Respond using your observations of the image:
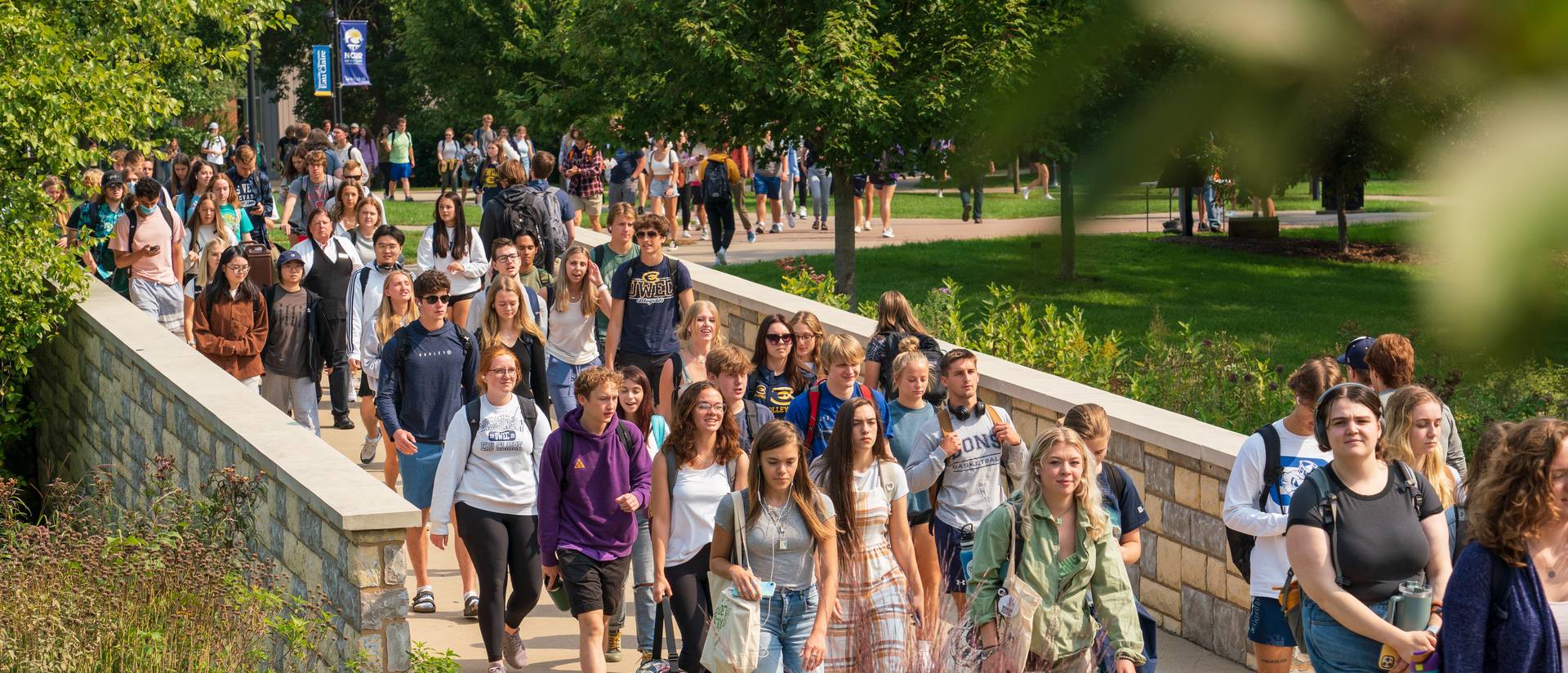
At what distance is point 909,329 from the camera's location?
7965 millimetres

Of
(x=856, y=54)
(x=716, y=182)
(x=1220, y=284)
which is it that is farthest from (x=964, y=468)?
(x=716, y=182)

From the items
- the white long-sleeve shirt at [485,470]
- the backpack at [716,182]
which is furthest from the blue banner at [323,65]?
the white long-sleeve shirt at [485,470]

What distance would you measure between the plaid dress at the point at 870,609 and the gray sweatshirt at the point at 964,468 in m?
0.50

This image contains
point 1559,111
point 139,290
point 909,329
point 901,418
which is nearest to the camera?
point 1559,111

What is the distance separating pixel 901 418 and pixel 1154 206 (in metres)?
6.33

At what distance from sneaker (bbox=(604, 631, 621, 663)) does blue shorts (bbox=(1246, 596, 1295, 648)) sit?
287 centimetres

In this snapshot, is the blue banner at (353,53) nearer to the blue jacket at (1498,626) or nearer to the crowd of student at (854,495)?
the crowd of student at (854,495)

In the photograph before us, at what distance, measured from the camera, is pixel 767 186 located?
70.6ft

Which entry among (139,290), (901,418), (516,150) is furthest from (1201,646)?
(516,150)

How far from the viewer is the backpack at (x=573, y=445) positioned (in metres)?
6.69

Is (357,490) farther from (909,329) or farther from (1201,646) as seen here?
(1201,646)

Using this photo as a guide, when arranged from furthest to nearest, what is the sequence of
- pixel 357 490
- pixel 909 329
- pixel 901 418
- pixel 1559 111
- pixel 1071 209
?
pixel 909 329 < pixel 901 418 < pixel 357 490 < pixel 1071 209 < pixel 1559 111

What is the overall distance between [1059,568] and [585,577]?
2.07 meters

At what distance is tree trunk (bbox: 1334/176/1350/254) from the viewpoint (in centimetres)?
77
